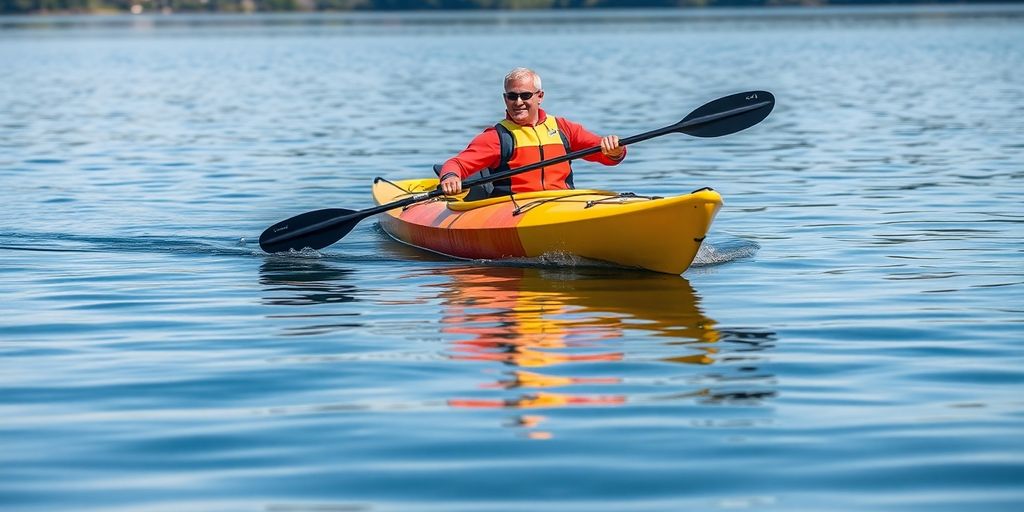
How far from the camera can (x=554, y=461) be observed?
17.3 ft

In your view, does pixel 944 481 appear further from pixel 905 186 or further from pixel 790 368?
pixel 905 186

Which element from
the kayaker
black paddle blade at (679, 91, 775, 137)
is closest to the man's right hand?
the kayaker

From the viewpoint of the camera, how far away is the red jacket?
10039 mm

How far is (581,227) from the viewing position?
9.60 meters

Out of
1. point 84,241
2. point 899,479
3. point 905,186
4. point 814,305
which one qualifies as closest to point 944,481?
point 899,479

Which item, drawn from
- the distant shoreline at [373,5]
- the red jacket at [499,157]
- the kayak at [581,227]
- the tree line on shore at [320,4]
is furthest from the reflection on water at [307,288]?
the tree line on shore at [320,4]

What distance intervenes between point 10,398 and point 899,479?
3.56 m

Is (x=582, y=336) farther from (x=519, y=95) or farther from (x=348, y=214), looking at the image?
(x=348, y=214)

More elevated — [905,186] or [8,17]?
[905,186]

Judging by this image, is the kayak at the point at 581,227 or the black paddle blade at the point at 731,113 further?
the black paddle blade at the point at 731,113

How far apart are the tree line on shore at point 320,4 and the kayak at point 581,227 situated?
113008 millimetres

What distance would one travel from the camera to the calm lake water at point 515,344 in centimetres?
514

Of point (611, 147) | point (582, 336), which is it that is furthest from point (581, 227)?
point (582, 336)

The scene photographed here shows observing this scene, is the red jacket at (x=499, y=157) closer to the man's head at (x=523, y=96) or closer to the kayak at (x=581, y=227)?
the man's head at (x=523, y=96)
